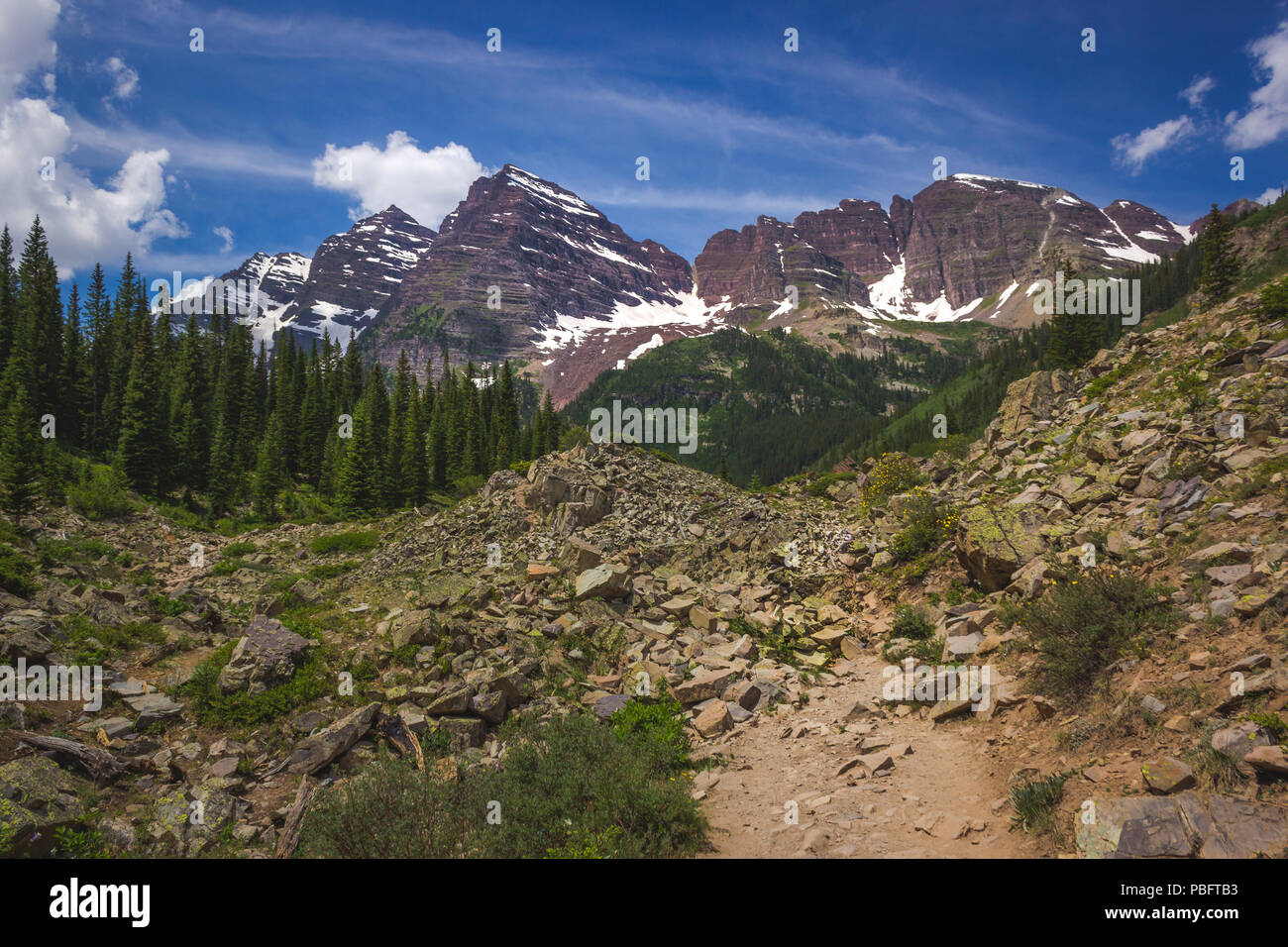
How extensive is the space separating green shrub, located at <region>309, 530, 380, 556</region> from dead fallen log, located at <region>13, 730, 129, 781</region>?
78.9 feet

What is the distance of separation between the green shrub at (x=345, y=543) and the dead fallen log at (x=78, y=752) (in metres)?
24.1

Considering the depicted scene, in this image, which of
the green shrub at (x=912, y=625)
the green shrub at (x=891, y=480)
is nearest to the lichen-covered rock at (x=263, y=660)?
the green shrub at (x=912, y=625)

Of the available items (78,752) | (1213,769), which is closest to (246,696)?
(78,752)

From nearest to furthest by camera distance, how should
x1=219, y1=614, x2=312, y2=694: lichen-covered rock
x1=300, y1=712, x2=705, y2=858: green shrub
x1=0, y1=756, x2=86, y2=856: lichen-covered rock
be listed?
x1=0, y1=756, x2=86, y2=856: lichen-covered rock
x1=300, y1=712, x2=705, y2=858: green shrub
x1=219, y1=614, x2=312, y2=694: lichen-covered rock

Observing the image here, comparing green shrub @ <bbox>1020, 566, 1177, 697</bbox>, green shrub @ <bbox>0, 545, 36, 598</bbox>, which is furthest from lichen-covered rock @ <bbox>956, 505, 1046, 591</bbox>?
green shrub @ <bbox>0, 545, 36, 598</bbox>

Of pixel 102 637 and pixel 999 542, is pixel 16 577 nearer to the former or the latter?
pixel 102 637

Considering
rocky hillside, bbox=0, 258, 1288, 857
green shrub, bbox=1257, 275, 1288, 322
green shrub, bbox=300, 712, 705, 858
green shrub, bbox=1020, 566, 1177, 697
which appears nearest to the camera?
green shrub, bbox=300, 712, 705, 858

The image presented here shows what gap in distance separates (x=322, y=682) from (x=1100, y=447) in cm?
2365

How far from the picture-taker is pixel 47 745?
33.3ft

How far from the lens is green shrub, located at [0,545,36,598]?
54.7 feet

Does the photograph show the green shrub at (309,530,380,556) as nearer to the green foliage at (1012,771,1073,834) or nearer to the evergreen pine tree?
the green foliage at (1012,771,1073,834)

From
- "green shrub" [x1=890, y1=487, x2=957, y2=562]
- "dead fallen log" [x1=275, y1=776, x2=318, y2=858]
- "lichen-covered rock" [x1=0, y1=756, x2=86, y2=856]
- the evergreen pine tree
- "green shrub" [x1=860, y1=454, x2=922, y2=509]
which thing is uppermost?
the evergreen pine tree

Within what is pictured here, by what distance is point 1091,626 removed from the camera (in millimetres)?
10305

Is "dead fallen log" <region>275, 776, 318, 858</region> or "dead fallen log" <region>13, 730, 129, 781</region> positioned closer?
"dead fallen log" <region>275, 776, 318, 858</region>
